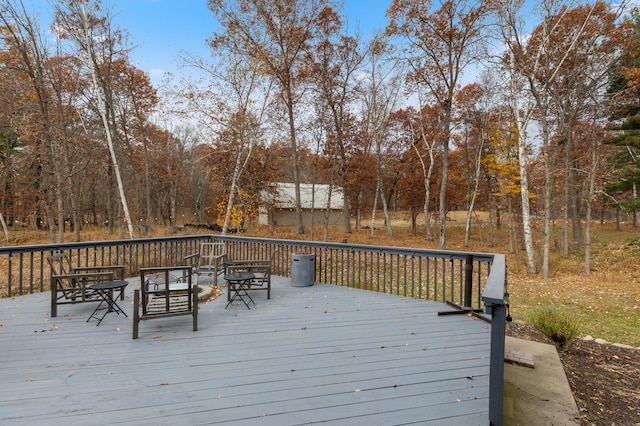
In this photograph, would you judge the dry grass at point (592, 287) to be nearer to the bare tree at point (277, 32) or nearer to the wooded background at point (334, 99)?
the wooded background at point (334, 99)

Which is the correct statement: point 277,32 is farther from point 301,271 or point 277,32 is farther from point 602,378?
point 602,378

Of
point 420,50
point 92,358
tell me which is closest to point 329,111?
point 420,50

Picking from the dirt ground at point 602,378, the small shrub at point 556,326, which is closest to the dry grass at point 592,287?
the dirt ground at point 602,378

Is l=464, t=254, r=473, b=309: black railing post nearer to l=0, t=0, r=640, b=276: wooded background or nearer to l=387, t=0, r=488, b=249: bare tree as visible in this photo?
l=0, t=0, r=640, b=276: wooded background

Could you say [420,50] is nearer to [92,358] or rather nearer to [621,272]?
[621,272]

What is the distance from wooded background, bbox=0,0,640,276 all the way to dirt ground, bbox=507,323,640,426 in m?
8.00

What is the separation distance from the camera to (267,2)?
1335 cm

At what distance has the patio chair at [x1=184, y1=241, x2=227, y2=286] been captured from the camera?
615cm

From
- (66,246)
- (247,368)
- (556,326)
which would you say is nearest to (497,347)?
(247,368)

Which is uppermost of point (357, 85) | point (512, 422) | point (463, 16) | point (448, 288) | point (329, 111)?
point (463, 16)

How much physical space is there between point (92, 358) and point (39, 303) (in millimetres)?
2823

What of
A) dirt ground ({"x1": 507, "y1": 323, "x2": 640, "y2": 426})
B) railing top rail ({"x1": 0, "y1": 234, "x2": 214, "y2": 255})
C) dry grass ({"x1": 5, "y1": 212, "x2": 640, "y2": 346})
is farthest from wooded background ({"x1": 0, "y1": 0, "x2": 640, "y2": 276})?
dirt ground ({"x1": 507, "y1": 323, "x2": 640, "y2": 426})

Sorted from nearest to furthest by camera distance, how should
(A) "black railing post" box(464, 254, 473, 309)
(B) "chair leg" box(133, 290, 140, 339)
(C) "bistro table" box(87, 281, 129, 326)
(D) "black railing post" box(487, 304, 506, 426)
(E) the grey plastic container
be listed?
(D) "black railing post" box(487, 304, 506, 426)
(B) "chair leg" box(133, 290, 140, 339)
(C) "bistro table" box(87, 281, 129, 326)
(A) "black railing post" box(464, 254, 473, 309)
(E) the grey plastic container

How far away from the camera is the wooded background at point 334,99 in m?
11.0
